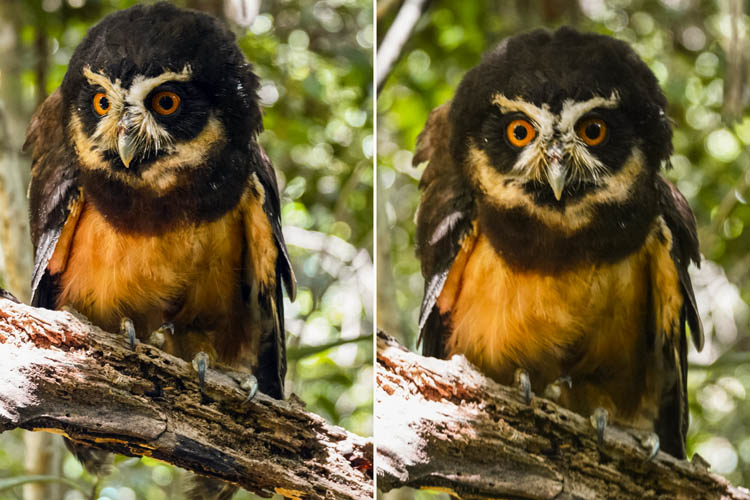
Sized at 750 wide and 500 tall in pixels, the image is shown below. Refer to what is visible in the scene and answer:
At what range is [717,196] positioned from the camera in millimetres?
1614

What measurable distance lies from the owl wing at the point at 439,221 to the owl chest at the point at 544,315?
3 centimetres

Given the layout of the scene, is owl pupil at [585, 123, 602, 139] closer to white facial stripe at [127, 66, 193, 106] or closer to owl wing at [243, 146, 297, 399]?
owl wing at [243, 146, 297, 399]

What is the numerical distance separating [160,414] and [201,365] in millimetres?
143

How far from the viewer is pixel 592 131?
1.59m

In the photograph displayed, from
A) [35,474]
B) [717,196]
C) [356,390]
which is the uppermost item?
[717,196]

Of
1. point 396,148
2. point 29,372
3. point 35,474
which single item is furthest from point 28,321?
point 396,148

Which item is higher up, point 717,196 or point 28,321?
point 717,196

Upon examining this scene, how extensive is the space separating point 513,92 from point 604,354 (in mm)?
595

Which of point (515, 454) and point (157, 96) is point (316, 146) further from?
point (515, 454)

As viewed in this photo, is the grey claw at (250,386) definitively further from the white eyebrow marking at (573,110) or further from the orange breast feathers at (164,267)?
the white eyebrow marking at (573,110)

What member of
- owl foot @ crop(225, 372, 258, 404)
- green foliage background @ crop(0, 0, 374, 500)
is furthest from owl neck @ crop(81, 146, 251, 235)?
owl foot @ crop(225, 372, 258, 404)

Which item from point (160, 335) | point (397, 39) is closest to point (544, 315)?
point (397, 39)

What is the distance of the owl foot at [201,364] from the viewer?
161cm

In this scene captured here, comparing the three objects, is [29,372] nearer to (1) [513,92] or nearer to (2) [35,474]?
(2) [35,474]
